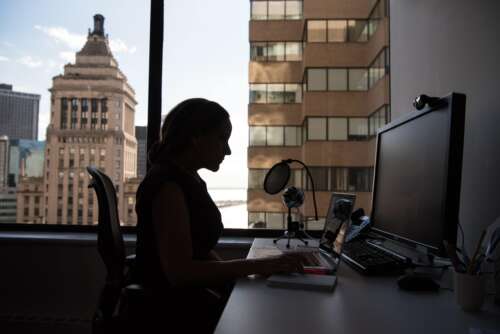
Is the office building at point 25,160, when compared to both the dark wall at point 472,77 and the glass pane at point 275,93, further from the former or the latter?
the dark wall at point 472,77

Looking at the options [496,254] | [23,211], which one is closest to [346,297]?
[496,254]

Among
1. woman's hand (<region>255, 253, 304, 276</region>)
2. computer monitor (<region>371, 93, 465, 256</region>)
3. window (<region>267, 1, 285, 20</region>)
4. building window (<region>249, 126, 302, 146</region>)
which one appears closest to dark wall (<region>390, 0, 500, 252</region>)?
computer monitor (<region>371, 93, 465, 256</region>)

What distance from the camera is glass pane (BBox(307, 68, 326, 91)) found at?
313 cm

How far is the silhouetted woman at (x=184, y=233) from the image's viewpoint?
3.50 feet

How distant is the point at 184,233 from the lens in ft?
3.53

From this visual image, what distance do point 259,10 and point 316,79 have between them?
0.74 meters

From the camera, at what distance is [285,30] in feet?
10.7

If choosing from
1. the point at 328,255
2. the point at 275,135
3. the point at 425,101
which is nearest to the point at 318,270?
the point at 328,255

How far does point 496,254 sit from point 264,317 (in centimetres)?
61

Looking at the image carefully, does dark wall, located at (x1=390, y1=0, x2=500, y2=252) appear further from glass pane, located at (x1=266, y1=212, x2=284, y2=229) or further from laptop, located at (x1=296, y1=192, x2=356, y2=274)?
glass pane, located at (x1=266, y1=212, x2=284, y2=229)

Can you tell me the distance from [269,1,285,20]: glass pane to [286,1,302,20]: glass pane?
5 centimetres

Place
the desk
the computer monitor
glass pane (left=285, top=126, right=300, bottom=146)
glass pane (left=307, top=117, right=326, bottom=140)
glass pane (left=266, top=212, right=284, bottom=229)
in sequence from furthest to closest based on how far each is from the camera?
glass pane (left=285, top=126, right=300, bottom=146) < glass pane (left=307, top=117, right=326, bottom=140) < glass pane (left=266, top=212, right=284, bottom=229) < the computer monitor < the desk

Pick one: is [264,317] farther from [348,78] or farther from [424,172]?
[348,78]

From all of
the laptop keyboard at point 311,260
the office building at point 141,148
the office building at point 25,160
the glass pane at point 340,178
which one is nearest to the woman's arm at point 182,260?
the laptop keyboard at point 311,260
